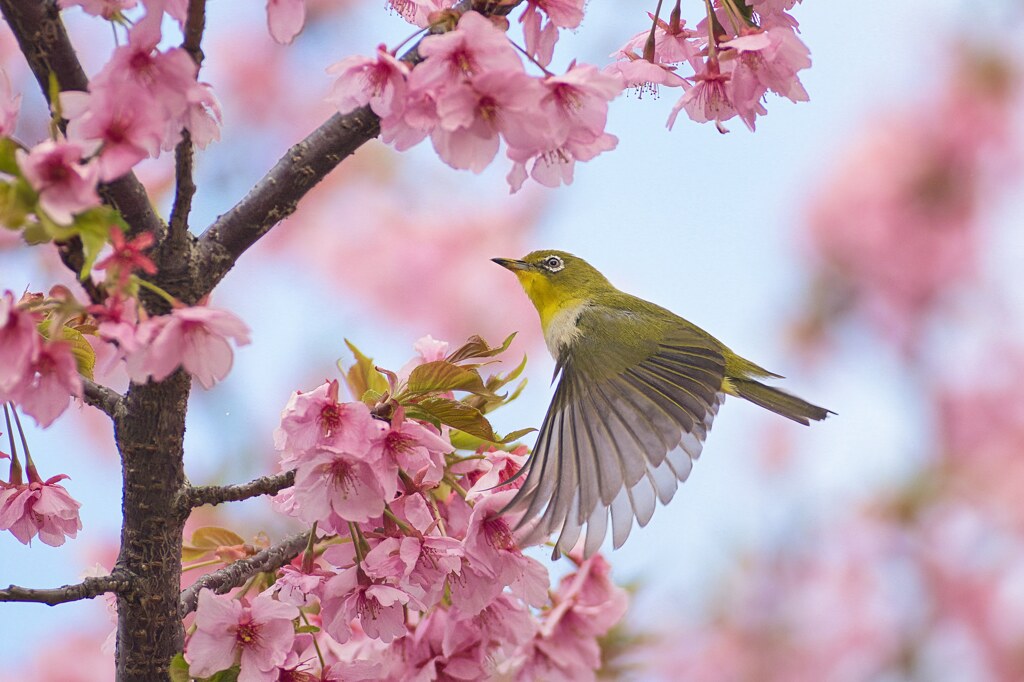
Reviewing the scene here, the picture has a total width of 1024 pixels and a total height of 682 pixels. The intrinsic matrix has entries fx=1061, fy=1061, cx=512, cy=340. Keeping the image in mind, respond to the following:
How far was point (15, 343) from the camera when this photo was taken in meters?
0.88

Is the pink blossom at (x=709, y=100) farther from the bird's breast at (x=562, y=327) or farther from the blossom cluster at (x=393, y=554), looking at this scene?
the bird's breast at (x=562, y=327)

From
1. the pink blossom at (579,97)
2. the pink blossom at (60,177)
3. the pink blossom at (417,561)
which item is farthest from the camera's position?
the pink blossom at (417,561)

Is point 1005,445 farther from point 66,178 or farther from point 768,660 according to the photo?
point 66,178

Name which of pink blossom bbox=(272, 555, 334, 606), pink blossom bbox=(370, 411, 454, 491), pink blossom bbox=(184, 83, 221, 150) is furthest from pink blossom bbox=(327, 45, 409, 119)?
pink blossom bbox=(272, 555, 334, 606)

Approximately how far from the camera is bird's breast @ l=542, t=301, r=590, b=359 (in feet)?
6.50

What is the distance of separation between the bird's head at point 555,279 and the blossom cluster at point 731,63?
908mm

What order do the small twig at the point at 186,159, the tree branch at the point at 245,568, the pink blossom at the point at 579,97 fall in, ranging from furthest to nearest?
the tree branch at the point at 245,568
the pink blossom at the point at 579,97
the small twig at the point at 186,159

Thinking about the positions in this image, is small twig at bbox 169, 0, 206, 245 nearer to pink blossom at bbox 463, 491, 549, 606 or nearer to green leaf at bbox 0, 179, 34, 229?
green leaf at bbox 0, 179, 34, 229

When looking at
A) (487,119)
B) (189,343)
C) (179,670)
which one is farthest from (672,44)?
(179,670)

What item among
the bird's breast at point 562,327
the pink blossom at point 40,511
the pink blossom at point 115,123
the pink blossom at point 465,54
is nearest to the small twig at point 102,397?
the pink blossom at point 40,511

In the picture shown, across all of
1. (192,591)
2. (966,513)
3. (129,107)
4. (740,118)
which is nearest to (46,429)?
(129,107)

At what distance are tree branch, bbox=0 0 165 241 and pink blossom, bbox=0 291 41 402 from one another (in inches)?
7.0

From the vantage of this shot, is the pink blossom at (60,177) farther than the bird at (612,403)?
No

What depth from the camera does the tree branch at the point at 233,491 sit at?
117cm
